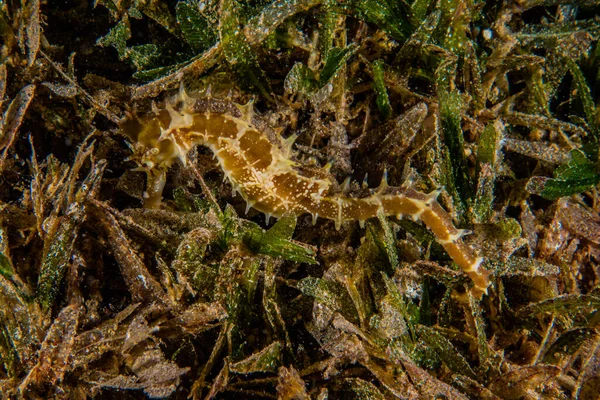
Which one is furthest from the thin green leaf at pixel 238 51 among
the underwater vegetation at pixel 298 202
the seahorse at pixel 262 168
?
the seahorse at pixel 262 168

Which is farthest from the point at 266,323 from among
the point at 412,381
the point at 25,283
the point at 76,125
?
the point at 76,125

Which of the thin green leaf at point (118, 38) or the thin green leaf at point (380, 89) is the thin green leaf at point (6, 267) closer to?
the thin green leaf at point (118, 38)

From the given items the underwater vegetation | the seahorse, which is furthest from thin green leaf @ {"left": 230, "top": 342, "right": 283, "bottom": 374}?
the seahorse

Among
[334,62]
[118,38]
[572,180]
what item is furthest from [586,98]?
[118,38]

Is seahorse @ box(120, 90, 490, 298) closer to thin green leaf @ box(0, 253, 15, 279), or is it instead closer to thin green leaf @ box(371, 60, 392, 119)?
thin green leaf @ box(371, 60, 392, 119)

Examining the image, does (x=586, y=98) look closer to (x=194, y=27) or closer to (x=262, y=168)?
(x=262, y=168)
